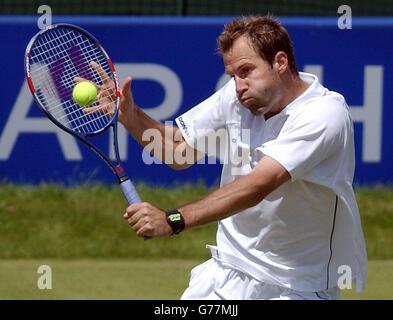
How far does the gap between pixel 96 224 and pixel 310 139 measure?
475 cm

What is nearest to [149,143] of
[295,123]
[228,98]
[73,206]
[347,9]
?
[228,98]

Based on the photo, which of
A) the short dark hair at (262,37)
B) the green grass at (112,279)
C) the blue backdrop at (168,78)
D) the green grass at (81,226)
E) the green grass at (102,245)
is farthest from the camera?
the blue backdrop at (168,78)

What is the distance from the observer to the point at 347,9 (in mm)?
11086

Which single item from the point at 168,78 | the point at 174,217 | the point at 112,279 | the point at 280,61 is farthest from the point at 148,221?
the point at 168,78

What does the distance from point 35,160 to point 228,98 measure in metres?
4.75

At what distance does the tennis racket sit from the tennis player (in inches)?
18.8

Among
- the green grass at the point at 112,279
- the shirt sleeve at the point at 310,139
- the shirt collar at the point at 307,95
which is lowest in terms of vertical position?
the green grass at the point at 112,279

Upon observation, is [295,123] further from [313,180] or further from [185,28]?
[185,28]

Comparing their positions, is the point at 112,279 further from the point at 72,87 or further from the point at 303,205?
the point at 303,205

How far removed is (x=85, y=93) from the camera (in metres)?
5.66

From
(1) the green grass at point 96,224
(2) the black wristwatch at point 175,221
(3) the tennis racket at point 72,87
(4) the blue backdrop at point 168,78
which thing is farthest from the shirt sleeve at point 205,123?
(4) the blue backdrop at point 168,78

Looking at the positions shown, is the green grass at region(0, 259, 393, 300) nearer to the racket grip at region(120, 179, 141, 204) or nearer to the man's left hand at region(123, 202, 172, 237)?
the racket grip at region(120, 179, 141, 204)

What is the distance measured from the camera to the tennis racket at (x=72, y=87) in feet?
18.1

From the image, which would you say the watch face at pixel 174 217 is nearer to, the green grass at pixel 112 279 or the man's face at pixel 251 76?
the man's face at pixel 251 76
